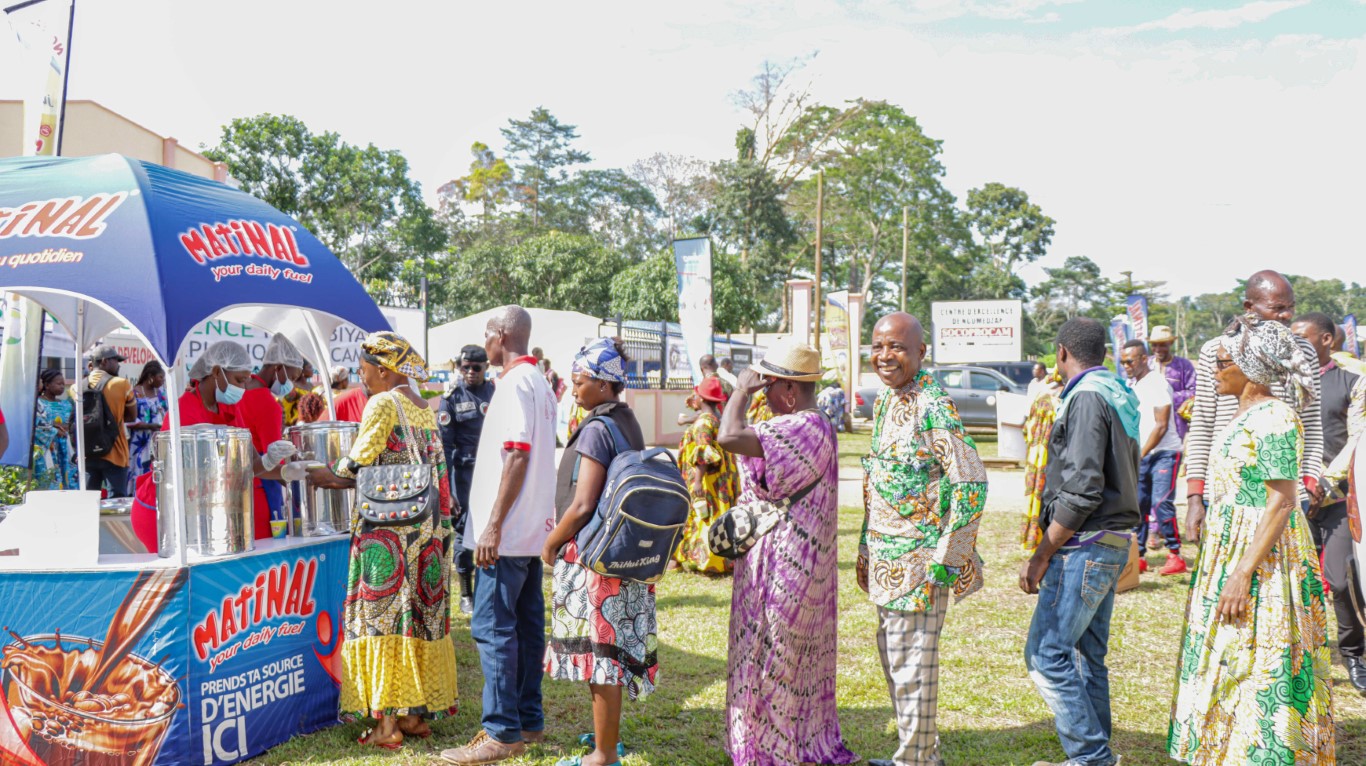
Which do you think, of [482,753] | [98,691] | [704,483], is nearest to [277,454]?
[98,691]

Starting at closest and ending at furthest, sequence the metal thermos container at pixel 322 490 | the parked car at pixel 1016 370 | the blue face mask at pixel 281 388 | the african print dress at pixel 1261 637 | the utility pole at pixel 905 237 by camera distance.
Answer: the african print dress at pixel 1261 637
the metal thermos container at pixel 322 490
the blue face mask at pixel 281 388
the parked car at pixel 1016 370
the utility pole at pixel 905 237

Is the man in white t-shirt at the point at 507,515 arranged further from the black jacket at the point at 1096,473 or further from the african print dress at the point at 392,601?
the black jacket at the point at 1096,473

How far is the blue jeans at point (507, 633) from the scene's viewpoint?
425 centimetres

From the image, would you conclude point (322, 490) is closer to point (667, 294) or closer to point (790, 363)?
point (790, 363)

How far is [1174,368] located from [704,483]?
4.78 metres

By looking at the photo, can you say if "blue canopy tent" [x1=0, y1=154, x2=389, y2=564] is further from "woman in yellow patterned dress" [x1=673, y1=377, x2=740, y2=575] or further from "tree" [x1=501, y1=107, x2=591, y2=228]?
"tree" [x1=501, y1=107, x2=591, y2=228]

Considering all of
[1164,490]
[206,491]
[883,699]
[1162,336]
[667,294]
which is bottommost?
[883,699]

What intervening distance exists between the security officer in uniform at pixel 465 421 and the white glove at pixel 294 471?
220 centimetres

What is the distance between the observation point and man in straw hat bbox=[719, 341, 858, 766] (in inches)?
152

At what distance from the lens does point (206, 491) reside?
170 inches

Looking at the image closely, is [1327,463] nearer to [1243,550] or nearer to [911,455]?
[1243,550]

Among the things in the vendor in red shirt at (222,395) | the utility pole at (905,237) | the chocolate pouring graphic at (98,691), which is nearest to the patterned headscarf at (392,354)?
the vendor in red shirt at (222,395)

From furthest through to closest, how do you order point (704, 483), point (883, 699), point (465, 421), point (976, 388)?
1. point (976, 388)
2. point (704, 483)
3. point (465, 421)
4. point (883, 699)

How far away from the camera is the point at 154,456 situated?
14.6 feet
